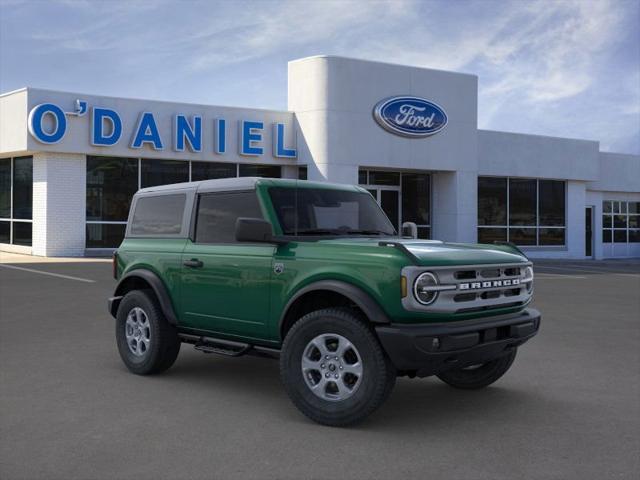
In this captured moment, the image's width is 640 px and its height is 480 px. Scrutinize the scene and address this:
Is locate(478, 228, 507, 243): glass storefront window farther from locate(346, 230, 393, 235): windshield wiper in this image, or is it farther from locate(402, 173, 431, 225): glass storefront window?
locate(346, 230, 393, 235): windshield wiper

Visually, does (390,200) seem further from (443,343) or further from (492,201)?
(443,343)

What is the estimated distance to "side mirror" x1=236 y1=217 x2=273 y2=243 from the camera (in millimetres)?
5676

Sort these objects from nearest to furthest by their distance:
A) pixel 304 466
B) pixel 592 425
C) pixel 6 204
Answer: pixel 304 466 → pixel 592 425 → pixel 6 204

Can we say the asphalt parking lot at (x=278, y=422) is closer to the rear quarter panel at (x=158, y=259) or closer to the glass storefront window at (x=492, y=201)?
the rear quarter panel at (x=158, y=259)

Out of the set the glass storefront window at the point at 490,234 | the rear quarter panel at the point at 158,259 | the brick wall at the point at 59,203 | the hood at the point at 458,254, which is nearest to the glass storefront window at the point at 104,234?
the brick wall at the point at 59,203

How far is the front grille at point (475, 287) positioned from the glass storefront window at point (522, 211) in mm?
24579

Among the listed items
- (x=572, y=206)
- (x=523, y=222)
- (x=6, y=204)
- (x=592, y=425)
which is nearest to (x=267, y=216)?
(x=592, y=425)

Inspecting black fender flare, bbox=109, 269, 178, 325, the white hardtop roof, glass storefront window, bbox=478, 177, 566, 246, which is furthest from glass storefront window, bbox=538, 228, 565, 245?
black fender flare, bbox=109, 269, 178, 325

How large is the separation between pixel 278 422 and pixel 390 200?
950 inches

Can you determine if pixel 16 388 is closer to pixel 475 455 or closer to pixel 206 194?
pixel 206 194

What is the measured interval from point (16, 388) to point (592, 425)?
476 centimetres

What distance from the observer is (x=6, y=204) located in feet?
85.8

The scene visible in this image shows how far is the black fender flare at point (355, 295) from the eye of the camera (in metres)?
5.20

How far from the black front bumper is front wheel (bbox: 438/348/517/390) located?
30.9 inches
